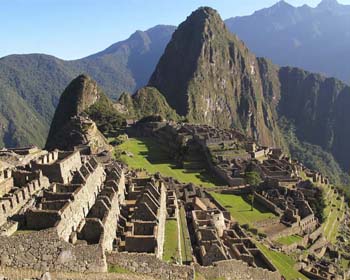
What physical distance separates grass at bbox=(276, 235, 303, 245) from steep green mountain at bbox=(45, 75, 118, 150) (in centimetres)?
3572

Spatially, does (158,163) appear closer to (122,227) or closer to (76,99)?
(122,227)

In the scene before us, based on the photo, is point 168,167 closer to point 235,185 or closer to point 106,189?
point 235,185

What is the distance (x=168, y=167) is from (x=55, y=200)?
170ft

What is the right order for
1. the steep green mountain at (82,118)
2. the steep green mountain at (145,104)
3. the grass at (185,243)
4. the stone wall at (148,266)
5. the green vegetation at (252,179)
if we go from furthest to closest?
the steep green mountain at (145,104)
the steep green mountain at (82,118)
the green vegetation at (252,179)
the grass at (185,243)
the stone wall at (148,266)

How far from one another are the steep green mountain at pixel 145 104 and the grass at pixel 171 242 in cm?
12738

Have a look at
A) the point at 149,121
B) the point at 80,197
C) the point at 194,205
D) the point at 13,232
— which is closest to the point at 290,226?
the point at 194,205

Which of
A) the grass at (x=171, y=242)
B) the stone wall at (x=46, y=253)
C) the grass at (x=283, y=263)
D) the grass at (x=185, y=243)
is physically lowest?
the grass at (x=283, y=263)

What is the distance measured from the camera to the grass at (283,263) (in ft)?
134

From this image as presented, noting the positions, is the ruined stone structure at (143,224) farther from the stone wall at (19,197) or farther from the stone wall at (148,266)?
the stone wall at (19,197)

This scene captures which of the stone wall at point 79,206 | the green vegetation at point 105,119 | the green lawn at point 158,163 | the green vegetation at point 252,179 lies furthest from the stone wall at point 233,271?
the green vegetation at point 105,119

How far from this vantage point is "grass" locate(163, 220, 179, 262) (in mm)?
27438

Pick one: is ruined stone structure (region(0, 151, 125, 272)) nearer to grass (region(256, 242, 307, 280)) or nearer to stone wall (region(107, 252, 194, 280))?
stone wall (region(107, 252, 194, 280))

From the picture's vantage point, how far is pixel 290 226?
5647 cm

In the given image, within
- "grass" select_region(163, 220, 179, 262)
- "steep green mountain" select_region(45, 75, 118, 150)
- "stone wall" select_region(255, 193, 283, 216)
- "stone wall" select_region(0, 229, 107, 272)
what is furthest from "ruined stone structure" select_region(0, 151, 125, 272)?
"steep green mountain" select_region(45, 75, 118, 150)
